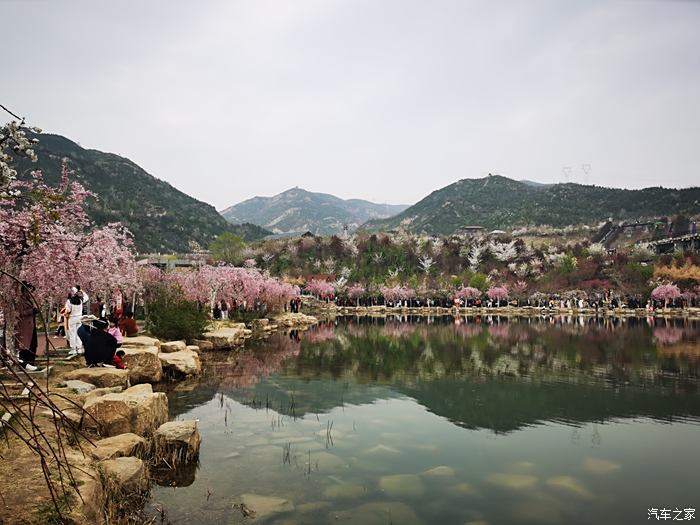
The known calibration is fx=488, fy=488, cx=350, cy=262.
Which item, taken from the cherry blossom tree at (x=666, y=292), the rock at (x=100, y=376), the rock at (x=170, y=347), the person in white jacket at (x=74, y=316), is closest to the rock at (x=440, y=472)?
the rock at (x=100, y=376)

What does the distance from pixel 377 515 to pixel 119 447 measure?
3.75 meters

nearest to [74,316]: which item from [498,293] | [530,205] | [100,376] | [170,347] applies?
[100,376]

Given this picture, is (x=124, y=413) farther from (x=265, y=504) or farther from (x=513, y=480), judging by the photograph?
(x=513, y=480)

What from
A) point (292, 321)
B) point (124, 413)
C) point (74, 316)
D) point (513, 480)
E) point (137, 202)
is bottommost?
point (292, 321)

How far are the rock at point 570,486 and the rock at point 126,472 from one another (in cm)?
592

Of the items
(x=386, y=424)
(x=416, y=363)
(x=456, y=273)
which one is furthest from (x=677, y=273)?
(x=386, y=424)

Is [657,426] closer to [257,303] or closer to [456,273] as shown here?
[257,303]

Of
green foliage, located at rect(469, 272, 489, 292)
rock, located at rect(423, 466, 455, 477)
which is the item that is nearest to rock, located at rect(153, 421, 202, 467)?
rock, located at rect(423, 466, 455, 477)

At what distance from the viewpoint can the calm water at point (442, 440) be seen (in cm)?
675

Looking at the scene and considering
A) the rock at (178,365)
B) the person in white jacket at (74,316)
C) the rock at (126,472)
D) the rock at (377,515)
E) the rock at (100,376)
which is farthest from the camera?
the rock at (178,365)

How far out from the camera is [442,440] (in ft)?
31.4

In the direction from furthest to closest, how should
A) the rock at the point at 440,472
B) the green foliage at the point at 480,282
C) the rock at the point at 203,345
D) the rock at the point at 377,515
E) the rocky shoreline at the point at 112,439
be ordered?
1. the green foliage at the point at 480,282
2. the rock at the point at 203,345
3. the rock at the point at 440,472
4. the rock at the point at 377,515
5. the rocky shoreline at the point at 112,439

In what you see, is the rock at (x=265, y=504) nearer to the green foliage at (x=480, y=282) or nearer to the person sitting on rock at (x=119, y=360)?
the person sitting on rock at (x=119, y=360)

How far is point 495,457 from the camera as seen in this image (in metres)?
8.64
